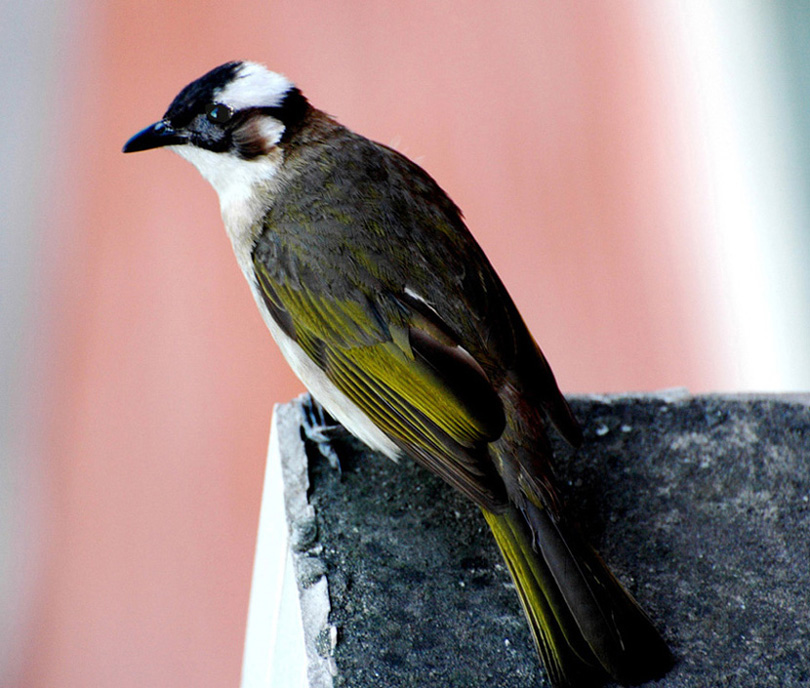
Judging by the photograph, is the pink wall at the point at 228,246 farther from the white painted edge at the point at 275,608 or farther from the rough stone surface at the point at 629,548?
the rough stone surface at the point at 629,548

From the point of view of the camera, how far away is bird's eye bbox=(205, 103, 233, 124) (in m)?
2.58

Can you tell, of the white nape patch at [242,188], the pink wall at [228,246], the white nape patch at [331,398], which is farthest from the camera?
the pink wall at [228,246]

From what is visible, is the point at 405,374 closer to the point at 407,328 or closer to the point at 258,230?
the point at 407,328

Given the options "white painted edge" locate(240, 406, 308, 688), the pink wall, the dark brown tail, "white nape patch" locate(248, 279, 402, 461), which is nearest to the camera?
the dark brown tail

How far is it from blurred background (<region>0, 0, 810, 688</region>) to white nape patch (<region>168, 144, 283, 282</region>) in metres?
2.42

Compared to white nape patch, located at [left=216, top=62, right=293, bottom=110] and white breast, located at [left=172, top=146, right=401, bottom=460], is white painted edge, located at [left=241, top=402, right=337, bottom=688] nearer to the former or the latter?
white breast, located at [left=172, top=146, right=401, bottom=460]

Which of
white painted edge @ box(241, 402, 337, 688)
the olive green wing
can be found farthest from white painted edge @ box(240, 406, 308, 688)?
the olive green wing

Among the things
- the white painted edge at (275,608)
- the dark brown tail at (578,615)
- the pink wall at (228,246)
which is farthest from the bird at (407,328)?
the pink wall at (228,246)

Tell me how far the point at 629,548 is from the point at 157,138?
1554mm

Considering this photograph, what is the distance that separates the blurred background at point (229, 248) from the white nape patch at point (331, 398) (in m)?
2.51

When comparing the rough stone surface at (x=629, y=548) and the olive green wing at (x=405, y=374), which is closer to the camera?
the rough stone surface at (x=629, y=548)

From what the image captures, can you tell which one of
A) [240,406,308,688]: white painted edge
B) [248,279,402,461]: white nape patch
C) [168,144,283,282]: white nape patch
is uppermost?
[168,144,283,282]: white nape patch

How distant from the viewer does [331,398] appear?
2.37 meters

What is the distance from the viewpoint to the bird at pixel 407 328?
186cm
